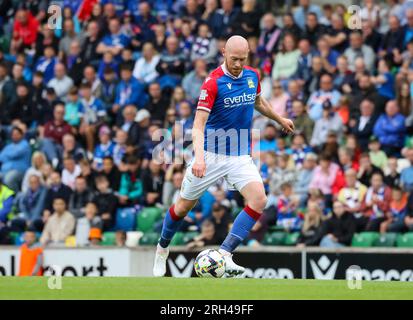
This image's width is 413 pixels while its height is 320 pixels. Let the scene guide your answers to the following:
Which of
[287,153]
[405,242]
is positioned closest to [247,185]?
[405,242]

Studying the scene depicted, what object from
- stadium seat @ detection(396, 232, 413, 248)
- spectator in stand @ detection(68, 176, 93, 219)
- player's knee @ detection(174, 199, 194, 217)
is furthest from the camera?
spectator in stand @ detection(68, 176, 93, 219)

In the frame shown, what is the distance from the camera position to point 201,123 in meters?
13.7

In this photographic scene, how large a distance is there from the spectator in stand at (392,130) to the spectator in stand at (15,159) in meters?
7.63

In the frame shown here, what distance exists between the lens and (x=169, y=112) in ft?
79.2

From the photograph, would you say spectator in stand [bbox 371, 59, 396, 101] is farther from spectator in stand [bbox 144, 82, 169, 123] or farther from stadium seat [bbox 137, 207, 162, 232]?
stadium seat [bbox 137, 207, 162, 232]

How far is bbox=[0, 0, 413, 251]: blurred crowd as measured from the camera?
69.3 ft

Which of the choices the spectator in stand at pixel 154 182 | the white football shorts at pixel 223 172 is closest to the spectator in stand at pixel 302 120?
the spectator in stand at pixel 154 182

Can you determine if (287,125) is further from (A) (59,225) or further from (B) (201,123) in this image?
(A) (59,225)

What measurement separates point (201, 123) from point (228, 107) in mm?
519

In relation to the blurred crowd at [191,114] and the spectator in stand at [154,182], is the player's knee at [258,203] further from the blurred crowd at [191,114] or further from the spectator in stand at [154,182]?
the spectator in stand at [154,182]

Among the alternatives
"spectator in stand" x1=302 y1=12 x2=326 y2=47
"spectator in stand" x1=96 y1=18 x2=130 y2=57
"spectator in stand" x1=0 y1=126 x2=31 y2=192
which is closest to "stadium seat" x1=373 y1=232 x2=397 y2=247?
"spectator in stand" x1=302 y1=12 x2=326 y2=47

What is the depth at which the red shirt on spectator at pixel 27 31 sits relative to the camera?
93.7 feet

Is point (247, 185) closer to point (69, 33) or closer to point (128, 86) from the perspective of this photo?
point (128, 86)

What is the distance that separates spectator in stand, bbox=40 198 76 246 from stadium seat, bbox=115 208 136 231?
33.3 inches
